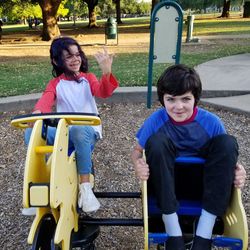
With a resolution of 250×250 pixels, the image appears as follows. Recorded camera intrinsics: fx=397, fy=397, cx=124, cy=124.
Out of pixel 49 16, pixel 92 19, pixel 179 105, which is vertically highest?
pixel 179 105

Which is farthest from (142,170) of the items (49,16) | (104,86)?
(49,16)

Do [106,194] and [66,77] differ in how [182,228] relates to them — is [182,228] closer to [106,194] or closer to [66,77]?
[106,194]

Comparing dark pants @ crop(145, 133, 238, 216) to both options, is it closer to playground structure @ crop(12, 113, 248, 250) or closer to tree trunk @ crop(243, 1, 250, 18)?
playground structure @ crop(12, 113, 248, 250)

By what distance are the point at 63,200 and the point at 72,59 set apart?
0.97 meters

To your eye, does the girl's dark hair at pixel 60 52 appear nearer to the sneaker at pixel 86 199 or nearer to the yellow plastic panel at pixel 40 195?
the sneaker at pixel 86 199

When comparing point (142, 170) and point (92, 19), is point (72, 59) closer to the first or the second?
point (142, 170)

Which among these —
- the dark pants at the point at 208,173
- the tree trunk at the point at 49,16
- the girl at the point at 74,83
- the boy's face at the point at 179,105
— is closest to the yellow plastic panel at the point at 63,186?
the girl at the point at 74,83

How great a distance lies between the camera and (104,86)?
2.46m

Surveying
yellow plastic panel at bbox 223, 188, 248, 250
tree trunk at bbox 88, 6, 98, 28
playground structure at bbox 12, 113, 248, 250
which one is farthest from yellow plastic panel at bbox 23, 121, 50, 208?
tree trunk at bbox 88, 6, 98, 28

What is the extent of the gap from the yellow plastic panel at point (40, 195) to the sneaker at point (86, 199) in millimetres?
460

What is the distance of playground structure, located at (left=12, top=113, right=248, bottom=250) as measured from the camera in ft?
5.77

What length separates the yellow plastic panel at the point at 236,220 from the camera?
1.76 m

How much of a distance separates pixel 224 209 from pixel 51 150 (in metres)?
0.86

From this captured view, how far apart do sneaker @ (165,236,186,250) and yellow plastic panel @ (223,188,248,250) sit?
249mm
